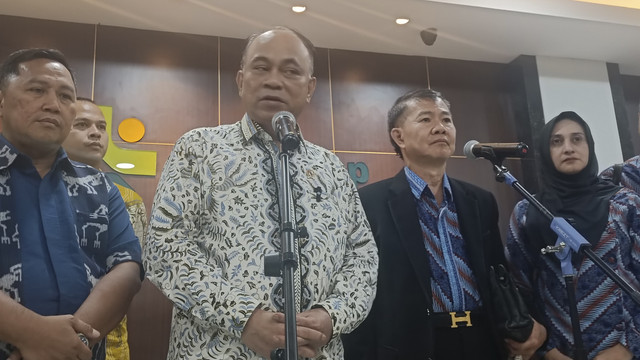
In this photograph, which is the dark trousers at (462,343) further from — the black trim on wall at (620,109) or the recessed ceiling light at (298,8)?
the black trim on wall at (620,109)

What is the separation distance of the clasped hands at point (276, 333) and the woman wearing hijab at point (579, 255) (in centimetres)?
124

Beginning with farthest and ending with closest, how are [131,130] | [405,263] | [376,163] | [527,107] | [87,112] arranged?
[527,107]
[376,163]
[131,130]
[87,112]
[405,263]

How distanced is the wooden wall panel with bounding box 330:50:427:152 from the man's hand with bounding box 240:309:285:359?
12.3ft

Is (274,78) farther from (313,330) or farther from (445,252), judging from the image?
(445,252)

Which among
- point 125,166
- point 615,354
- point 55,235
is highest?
point 125,166

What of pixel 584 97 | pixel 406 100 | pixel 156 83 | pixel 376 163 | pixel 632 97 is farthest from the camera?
pixel 632 97

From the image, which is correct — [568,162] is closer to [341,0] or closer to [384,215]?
[384,215]

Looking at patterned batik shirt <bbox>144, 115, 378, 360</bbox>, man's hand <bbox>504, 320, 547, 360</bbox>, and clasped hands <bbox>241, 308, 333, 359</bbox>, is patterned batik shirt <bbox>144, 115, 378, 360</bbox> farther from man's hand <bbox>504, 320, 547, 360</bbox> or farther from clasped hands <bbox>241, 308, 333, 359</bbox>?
man's hand <bbox>504, 320, 547, 360</bbox>

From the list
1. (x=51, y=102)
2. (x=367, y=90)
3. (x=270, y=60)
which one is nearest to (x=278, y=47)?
(x=270, y=60)

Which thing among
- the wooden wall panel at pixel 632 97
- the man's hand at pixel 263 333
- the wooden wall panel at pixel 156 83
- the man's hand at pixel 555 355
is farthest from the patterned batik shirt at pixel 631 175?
the wooden wall panel at pixel 632 97

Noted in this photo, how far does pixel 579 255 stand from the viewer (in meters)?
2.09

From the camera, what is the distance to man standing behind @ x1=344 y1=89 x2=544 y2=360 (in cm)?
202

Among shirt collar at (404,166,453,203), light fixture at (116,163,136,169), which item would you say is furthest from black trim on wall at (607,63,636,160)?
light fixture at (116,163,136,169)

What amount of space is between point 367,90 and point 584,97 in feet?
6.92
